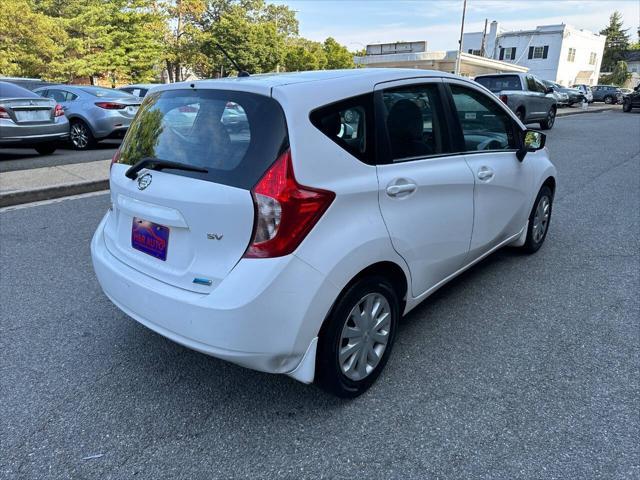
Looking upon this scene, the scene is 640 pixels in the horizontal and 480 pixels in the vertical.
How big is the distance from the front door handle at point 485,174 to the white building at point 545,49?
5695 centimetres

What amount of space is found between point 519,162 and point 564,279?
1091 mm

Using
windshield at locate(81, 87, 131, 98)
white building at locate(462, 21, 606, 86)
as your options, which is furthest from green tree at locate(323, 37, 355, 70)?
windshield at locate(81, 87, 131, 98)

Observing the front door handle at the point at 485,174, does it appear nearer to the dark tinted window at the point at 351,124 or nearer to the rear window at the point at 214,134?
the dark tinted window at the point at 351,124

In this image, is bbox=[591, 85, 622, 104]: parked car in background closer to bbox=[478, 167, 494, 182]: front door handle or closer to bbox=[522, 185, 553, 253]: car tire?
bbox=[522, 185, 553, 253]: car tire

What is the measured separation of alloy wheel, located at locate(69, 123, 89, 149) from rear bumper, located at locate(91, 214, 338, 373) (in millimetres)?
10008

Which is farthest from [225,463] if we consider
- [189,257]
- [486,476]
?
[486,476]

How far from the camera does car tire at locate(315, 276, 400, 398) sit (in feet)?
7.64

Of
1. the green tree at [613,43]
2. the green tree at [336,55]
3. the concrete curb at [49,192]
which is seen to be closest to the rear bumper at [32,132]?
the concrete curb at [49,192]

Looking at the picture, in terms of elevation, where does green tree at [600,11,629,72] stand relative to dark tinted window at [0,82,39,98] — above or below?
above

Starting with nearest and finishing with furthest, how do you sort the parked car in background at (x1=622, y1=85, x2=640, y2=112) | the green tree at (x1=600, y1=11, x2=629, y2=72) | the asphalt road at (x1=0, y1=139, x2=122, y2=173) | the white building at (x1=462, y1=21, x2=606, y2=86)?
the asphalt road at (x1=0, y1=139, x2=122, y2=173) < the parked car in background at (x1=622, y1=85, x2=640, y2=112) < the white building at (x1=462, y1=21, x2=606, y2=86) < the green tree at (x1=600, y1=11, x2=629, y2=72)

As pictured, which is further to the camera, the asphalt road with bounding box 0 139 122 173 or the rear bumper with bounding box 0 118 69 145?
the asphalt road with bounding box 0 139 122 173

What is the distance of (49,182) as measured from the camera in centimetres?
706

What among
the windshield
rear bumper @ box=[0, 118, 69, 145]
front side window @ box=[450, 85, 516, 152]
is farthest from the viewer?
the windshield

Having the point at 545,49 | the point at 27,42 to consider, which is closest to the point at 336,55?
the point at 545,49
